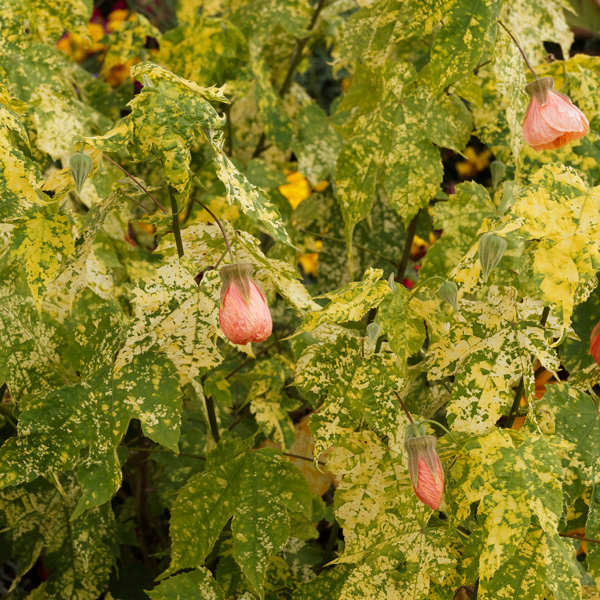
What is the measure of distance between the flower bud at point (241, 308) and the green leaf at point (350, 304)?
0.04 metres

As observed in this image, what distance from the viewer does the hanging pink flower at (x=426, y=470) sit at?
2.33 ft

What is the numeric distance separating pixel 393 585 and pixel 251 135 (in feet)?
3.38

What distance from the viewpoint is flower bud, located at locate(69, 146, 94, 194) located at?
0.74 m

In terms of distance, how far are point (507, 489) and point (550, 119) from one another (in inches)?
17.2

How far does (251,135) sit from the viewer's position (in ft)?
5.11

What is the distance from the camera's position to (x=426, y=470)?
28.1 inches

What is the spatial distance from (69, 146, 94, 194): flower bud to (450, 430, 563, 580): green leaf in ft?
1.57

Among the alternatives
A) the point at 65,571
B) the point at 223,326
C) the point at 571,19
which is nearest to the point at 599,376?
the point at 223,326

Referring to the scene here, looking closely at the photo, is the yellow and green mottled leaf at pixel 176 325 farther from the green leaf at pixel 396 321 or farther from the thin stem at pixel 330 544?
the thin stem at pixel 330 544

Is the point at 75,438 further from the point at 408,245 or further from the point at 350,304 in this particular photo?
the point at 408,245

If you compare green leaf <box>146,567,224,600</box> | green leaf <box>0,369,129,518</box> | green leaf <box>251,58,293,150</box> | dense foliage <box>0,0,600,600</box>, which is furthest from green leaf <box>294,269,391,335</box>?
green leaf <box>251,58,293,150</box>

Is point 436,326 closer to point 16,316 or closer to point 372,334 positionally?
point 372,334

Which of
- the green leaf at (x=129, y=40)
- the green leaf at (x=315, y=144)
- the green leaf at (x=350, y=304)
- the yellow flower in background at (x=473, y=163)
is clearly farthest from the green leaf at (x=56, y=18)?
the yellow flower in background at (x=473, y=163)

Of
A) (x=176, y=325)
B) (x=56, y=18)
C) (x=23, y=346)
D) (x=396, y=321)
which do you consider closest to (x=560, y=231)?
(x=396, y=321)
